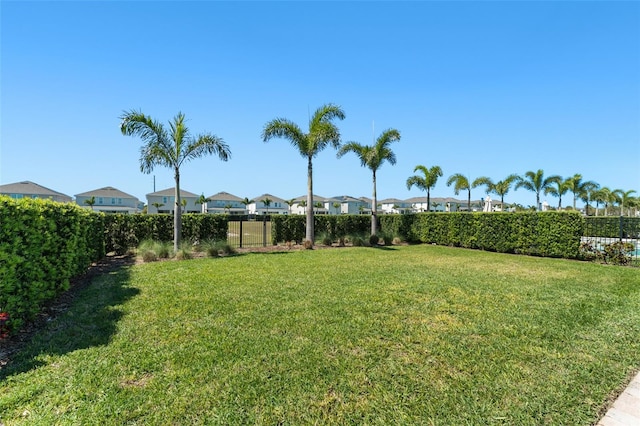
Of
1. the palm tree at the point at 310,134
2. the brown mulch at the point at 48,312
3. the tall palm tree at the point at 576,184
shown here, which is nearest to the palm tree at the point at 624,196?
the tall palm tree at the point at 576,184

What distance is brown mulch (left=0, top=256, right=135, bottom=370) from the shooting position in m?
3.46

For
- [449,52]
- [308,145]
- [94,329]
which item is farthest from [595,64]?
[94,329]

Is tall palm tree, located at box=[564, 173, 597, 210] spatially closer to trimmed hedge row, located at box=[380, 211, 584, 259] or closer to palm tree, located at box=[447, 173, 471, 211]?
palm tree, located at box=[447, 173, 471, 211]

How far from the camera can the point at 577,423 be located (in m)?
2.23

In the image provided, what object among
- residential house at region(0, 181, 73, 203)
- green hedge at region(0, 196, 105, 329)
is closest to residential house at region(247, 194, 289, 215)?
residential house at region(0, 181, 73, 203)

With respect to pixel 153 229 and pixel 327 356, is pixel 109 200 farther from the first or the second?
pixel 327 356

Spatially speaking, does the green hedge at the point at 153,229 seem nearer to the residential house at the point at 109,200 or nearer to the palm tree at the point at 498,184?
the palm tree at the point at 498,184

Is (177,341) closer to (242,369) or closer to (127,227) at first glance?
(242,369)

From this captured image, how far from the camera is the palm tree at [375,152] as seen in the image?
54.0 feet

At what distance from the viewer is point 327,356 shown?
3219 millimetres

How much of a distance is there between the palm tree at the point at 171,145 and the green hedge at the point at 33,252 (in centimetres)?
458

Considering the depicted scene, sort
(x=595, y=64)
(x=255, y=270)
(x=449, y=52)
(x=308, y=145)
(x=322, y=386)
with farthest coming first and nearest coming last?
(x=308, y=145) < (x=449, y=52) < (x=595, y=64) < (x=255, y=270) < (x=322, y=386)

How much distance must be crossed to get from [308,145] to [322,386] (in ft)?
39.8

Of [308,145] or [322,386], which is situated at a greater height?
[308,145]
